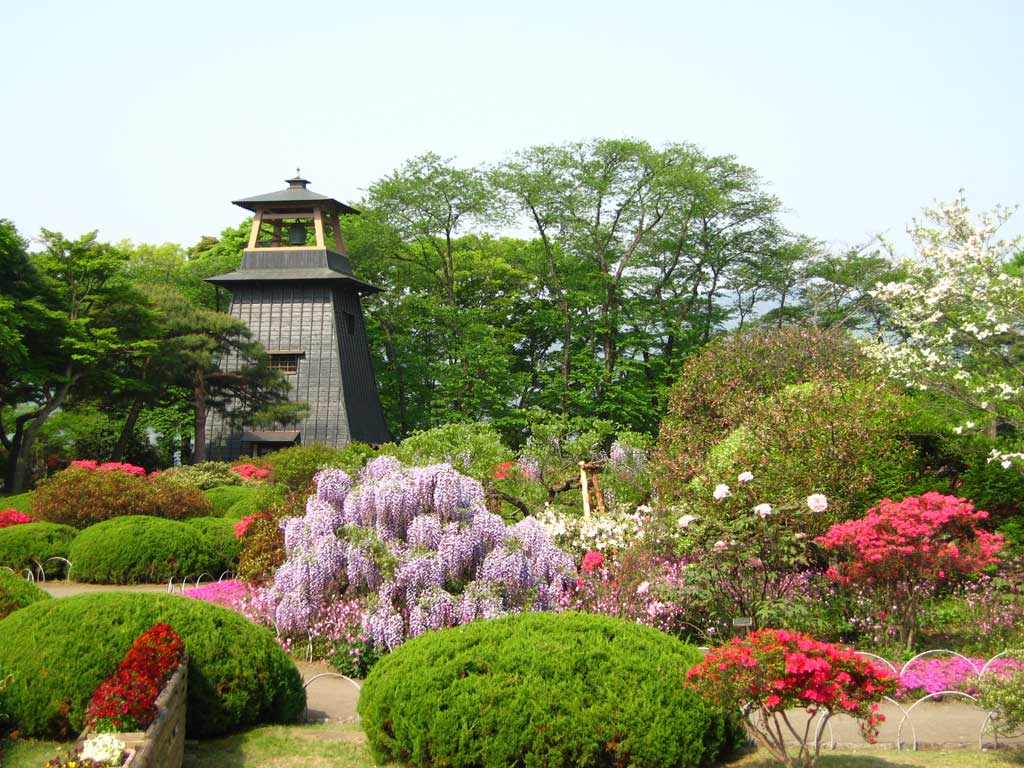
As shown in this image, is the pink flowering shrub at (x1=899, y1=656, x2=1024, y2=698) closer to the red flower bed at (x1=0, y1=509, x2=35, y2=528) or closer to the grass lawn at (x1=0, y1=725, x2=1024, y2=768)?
the grass lawn at (x1=0, y1=725, x2=1024, y2=768)

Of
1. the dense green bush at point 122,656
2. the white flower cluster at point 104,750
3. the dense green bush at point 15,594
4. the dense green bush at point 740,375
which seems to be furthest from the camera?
the dense green bush at point 740,375

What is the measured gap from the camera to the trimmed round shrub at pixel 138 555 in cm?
1443

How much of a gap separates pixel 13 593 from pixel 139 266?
120 ft

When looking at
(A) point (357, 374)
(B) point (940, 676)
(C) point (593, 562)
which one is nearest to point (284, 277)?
(A) point (357, 374)

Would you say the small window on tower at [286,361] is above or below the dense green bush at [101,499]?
above

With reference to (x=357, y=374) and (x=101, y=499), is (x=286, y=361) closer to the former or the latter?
(x=357, y=374)

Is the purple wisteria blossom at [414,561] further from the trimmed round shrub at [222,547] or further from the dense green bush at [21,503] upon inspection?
the dense green bush at [21,503]

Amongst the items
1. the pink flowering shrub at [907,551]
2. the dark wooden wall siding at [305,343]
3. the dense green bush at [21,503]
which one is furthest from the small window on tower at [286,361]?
the pink flowering shrub at [907,551]

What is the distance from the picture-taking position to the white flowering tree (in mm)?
12383

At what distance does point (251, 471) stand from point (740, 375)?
578 inches

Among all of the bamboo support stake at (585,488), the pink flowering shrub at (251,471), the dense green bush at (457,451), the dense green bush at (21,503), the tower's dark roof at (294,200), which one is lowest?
the dense green bush at (21,503)

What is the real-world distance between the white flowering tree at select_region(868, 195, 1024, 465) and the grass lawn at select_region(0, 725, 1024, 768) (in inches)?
225

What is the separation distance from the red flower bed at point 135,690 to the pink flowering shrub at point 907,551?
6.38m

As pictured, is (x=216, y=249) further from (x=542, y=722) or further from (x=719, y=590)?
(x=542, y=722)
